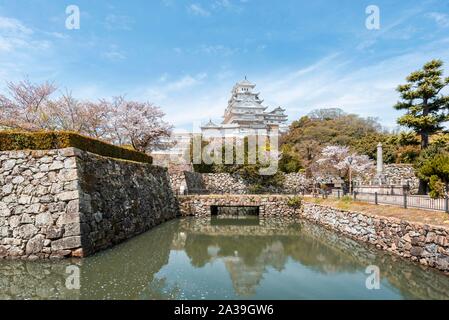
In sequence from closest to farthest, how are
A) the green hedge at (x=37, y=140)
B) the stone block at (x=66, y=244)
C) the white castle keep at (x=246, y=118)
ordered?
the stone block at (x=66, y=244) → the green hedge at (x=37, y=140) → the white castle keep at (x=246, y=118)

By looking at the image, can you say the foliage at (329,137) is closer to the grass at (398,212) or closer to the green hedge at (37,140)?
the grass at (398,212)

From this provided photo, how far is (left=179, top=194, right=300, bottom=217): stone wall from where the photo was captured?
16703 mm

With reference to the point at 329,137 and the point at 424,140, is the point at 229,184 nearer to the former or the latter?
the point at 424,140

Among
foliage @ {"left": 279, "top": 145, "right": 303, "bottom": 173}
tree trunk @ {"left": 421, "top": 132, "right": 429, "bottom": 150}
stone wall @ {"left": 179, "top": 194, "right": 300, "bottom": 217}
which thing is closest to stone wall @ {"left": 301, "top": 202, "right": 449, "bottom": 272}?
stone wall @ {"left": 179, "top": 194, "right": 300, "bottom": 217}

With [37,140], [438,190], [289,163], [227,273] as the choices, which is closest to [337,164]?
[289,163]

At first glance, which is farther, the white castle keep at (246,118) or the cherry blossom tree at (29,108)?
the white castle keep at (246,118)

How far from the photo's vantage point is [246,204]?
16.6m

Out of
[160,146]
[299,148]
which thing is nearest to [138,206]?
[160,146]

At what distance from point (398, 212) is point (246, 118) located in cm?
3608

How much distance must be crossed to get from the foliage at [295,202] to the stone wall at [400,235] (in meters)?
4.88

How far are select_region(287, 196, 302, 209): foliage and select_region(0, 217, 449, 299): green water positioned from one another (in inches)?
270

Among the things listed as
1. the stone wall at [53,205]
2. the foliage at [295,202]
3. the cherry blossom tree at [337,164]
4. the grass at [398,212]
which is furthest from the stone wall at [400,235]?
the cherry blossom tree at [337,164]

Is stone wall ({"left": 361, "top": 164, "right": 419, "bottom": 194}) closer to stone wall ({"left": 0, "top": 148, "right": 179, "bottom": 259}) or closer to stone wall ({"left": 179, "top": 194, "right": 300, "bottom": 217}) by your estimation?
stone wall ({"left": 179, "top": 194, "right": 300, "bottom": 217})

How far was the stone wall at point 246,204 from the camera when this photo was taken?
658 inches
